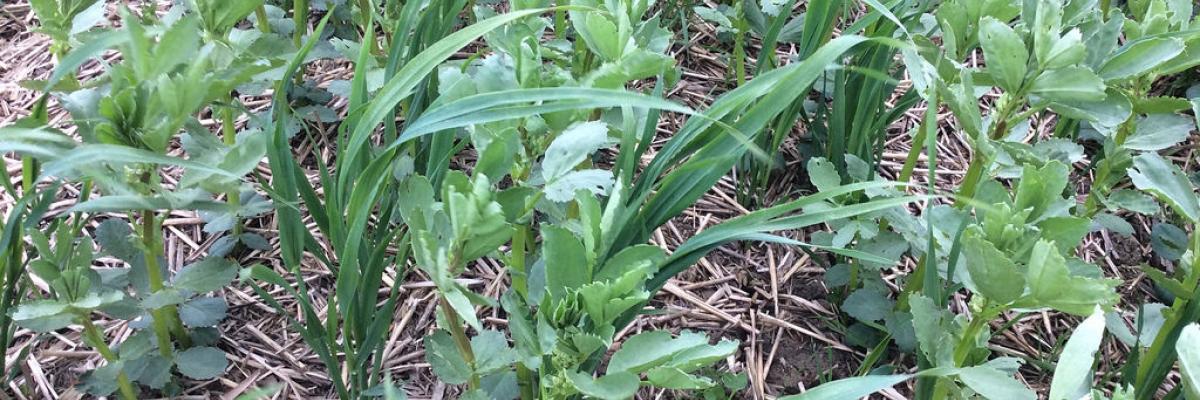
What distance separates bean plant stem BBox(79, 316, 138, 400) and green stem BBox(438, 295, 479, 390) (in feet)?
1.34

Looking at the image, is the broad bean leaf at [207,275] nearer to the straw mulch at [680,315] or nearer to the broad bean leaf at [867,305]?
the straw mulch at [680,315]

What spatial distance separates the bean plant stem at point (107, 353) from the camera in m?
1.13

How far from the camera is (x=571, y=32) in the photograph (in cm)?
174

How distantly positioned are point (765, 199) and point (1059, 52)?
2.18 feet

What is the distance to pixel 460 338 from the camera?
109cm

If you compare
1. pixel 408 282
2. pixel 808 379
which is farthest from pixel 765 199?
pixel 408 282

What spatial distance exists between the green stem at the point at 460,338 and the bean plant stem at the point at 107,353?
0.41 meters

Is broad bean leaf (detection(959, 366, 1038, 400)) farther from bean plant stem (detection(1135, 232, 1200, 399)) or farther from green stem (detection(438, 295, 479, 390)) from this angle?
green stem (detection(438, 295, 479, 390))

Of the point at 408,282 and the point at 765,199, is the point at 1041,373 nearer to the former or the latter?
the point at 765,199

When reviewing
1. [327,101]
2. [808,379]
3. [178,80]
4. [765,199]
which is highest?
[178,80]

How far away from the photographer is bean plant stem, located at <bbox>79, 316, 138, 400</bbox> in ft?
3.71

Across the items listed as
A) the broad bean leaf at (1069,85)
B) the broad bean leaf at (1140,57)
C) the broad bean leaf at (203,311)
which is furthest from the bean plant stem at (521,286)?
the broad bean leaf at (1140,57)

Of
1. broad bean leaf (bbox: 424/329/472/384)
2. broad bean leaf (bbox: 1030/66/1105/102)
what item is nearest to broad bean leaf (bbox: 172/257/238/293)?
broad bean leaf (bbox: 424/329/472/384)

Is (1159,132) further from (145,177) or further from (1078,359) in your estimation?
(145,177)
